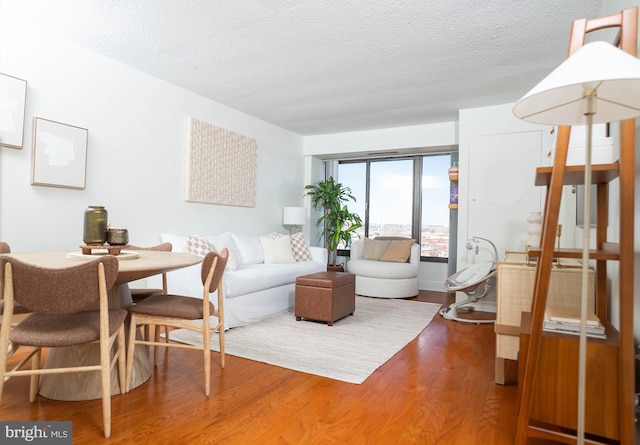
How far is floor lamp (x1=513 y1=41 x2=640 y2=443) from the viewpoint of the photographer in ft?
3.57

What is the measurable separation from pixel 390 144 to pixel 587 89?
15.6ft

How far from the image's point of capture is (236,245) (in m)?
4.72

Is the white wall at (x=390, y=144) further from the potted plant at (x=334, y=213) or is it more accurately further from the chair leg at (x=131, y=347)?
the chair leg at (x=131, y=347)

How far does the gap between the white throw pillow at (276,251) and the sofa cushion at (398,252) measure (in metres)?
1.50

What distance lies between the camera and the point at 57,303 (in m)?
1.62

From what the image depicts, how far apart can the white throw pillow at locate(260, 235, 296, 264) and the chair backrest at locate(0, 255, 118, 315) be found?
327 cm

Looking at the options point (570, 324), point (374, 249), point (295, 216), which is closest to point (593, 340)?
point (570, 324)

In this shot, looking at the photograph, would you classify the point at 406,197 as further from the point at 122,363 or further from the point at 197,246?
the point at 122,363

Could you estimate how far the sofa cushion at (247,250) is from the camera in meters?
4.69

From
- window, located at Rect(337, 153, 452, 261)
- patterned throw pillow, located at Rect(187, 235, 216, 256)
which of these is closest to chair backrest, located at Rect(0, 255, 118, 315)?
patterned throw pillow, located at Rect(187, 235, 216, 256)

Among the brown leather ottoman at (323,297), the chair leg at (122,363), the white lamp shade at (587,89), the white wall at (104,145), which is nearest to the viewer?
the white lamp shade at (587,89)

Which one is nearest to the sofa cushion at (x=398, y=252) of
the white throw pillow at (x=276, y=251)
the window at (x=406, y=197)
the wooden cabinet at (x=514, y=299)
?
the window at (x=406, y=197)

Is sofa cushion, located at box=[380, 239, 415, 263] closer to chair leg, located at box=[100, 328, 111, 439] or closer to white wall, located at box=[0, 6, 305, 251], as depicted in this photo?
white wall, located at box=[0, 6, 305, 251]

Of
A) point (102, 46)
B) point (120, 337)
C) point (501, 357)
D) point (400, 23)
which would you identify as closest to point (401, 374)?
point (501, 357)
